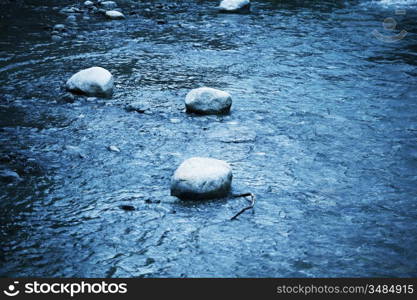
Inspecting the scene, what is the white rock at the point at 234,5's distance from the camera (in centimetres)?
838

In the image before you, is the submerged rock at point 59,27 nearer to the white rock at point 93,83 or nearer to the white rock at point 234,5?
the white rock at point 93,83

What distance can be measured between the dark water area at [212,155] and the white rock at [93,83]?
89 mm

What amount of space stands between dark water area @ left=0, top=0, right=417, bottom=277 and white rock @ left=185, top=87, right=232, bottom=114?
0.31 feet

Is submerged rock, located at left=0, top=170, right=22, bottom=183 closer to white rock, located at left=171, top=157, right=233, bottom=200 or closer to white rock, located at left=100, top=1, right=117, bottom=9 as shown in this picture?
white rock, located at left=171, top=157, right=233, bottom=200

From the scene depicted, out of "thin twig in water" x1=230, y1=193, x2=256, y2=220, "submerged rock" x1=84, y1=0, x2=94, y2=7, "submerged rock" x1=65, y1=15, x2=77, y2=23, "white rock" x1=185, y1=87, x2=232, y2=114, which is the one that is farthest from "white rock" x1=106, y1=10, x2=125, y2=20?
"thin twig in water" x1=230, y1=193, x2=256, y2=220

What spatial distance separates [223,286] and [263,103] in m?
2.49

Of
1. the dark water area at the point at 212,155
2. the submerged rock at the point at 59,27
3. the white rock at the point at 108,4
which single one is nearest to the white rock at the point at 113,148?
the dark water area at the point at 212,155

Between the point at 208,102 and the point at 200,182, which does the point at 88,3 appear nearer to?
the point at 208,102

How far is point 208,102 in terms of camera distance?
152 inches

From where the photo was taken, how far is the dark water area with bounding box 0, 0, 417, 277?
219 centimetres

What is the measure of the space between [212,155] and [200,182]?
0.60 metres

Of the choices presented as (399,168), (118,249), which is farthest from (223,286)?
(399,168)

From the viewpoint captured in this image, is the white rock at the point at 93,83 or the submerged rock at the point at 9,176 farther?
the white rock at the point at 93,83

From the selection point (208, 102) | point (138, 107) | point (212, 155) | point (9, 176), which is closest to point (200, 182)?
point (212, 155)
